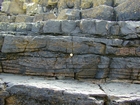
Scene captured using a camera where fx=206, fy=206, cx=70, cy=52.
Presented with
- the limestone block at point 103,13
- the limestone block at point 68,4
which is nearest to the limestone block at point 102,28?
the limestone block at point 103,13

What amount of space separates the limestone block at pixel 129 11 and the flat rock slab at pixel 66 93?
2.39m

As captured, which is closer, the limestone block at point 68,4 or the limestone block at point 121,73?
the limestone block at point 121,73

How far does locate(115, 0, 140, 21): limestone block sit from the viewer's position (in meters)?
6.74

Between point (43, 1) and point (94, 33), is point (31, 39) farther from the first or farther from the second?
point (43, 1)

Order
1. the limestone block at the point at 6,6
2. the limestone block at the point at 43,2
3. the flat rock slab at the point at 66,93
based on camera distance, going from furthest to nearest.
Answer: the limestone block at the point at 6,6, the limestone block at the point at 43,2, the flat rock slab at the point at 66,93

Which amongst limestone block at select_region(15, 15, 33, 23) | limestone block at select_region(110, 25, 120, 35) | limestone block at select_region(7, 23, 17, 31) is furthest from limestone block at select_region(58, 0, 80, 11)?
limestone block at select_region(110, 25, 120, 35)

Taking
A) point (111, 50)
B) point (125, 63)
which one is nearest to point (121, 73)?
point (125, 63)

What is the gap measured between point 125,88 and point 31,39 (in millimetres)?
3057

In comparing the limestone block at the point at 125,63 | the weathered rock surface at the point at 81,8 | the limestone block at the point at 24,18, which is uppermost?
the weathered rock surface at the point at 81,8

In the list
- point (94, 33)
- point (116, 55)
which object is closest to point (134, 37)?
point (116, 55)

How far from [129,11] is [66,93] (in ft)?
12.3

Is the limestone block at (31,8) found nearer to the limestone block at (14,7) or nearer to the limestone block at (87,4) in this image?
the limestone block at (14,7)

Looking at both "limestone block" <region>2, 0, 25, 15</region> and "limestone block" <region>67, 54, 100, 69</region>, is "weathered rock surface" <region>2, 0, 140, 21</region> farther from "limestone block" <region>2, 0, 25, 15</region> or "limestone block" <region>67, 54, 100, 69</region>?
"limestone block" <region>67, 54, 100, 69</region>

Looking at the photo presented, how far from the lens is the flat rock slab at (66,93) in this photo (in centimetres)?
469
